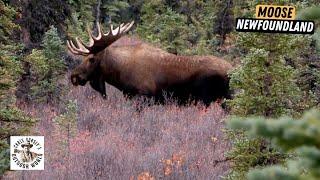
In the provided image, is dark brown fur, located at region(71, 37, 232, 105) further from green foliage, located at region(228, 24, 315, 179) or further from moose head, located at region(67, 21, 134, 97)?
green foliage, located at region(228, 24, 315, 179)

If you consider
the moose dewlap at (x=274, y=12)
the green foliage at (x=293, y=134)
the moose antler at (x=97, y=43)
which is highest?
the green foliage at (x=293, y=134)

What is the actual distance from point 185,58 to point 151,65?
29.4 inches

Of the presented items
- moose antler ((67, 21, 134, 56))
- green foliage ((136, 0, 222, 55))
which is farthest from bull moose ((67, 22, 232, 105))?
green foliage ((136, 0, 222, 55))

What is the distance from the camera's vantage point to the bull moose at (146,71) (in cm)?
1341

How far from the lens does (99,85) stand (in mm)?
13828

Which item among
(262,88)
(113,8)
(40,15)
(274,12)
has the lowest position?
(113,8)

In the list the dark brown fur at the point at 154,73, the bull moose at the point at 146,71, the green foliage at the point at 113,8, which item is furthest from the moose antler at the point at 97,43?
the green foliage at the point at 113,8

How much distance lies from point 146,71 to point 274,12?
22.4 ft

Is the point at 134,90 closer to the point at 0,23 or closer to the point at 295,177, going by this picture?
the point at 0,23

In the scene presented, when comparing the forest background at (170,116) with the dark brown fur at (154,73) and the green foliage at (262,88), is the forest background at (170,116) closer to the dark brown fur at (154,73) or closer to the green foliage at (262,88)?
the green foliage at (262,88)

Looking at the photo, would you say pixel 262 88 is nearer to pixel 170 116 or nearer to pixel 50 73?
pixel 170 116

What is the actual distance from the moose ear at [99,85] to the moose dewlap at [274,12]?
7182 mm

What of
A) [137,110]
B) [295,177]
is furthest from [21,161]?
[137,110]

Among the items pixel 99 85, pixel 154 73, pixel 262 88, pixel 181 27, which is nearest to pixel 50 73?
pixel 99 85
